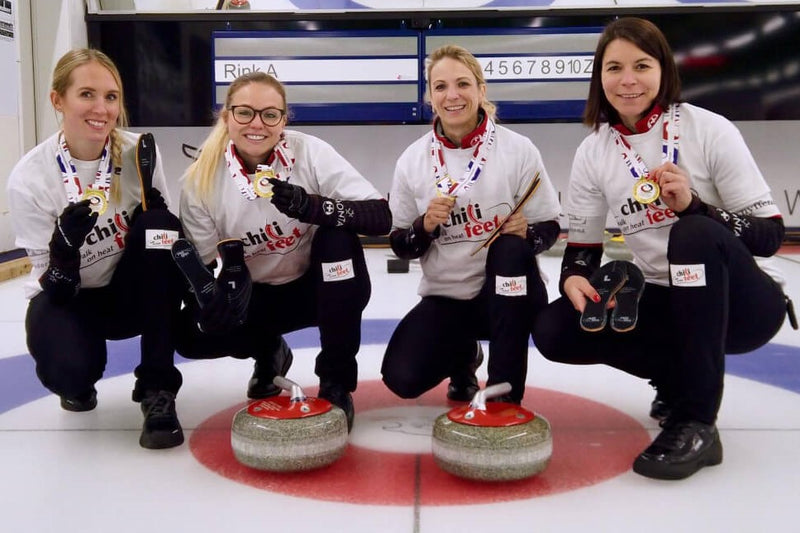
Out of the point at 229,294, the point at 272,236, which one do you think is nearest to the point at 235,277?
the point at 229,294

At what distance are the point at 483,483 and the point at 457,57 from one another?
1135 mm

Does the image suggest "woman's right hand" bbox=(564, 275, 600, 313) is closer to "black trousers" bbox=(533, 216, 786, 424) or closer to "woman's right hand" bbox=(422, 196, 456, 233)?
"black trousers" bbox=(533, 216, 786, 424)

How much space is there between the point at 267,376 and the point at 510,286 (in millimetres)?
872

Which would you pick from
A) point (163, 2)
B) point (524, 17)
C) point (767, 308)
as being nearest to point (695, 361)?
point (767, 308)

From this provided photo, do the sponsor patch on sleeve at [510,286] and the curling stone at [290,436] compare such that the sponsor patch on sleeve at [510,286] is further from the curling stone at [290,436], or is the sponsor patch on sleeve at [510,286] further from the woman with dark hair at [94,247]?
the woman with dark hair at [94,247]

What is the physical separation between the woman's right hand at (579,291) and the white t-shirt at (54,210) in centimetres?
117

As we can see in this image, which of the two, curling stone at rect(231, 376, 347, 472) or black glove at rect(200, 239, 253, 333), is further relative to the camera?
black glove at rect(200, 239, 253, 333)

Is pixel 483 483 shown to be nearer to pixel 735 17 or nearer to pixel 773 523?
pixel 773 523

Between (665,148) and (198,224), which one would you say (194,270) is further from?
(665,148)

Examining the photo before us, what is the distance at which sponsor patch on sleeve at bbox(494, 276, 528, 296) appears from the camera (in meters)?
1.96

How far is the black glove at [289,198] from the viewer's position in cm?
194

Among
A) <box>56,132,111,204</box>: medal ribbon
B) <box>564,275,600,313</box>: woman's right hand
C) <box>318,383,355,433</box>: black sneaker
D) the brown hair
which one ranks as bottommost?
<box>318,383,355,433</box>: black sneaker

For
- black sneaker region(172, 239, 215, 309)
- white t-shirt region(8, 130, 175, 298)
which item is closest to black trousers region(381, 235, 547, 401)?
black sneaker region(172, 239, 215, 309)

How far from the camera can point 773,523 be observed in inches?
56.9
